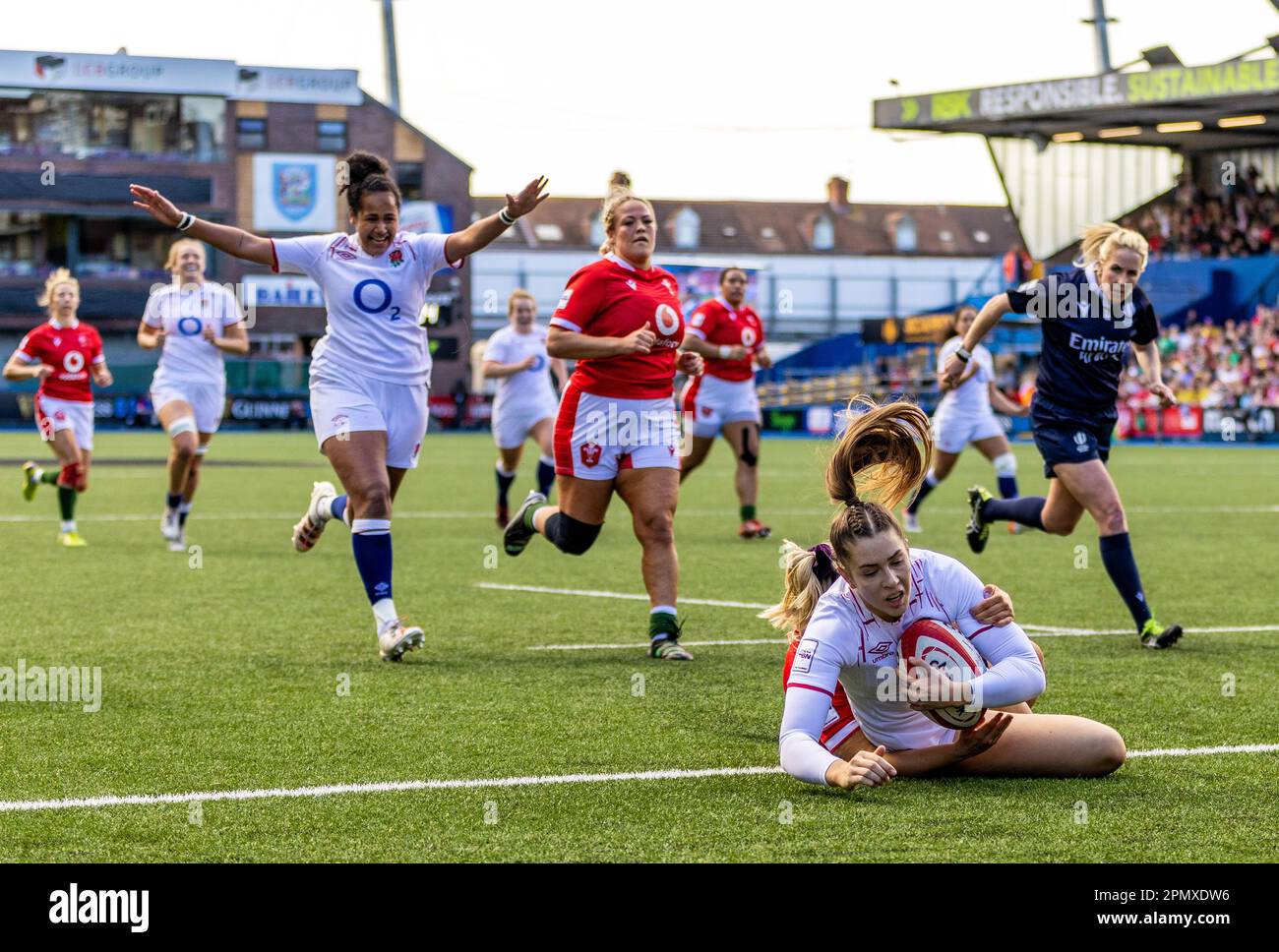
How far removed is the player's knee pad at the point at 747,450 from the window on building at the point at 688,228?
75648 millimetres

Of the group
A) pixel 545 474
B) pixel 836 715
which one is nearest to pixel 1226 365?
pixel 545 474

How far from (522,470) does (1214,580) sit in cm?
1749

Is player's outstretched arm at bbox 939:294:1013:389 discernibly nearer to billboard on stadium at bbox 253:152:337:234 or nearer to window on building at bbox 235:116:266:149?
billboard on stadium at bbox 253:152:337:234

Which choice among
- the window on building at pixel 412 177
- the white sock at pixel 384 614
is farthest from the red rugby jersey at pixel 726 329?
the window on building at pixel 412 177

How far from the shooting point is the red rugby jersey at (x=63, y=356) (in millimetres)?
15359

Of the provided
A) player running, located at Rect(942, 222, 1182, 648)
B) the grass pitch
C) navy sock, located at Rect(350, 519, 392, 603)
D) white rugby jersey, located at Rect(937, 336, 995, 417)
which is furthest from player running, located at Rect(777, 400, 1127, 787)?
white rugby jersey, located at Rect(937, 336, 995, 417)

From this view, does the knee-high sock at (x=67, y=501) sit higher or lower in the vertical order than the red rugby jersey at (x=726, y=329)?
lower

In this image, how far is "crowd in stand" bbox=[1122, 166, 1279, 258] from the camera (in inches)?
2010

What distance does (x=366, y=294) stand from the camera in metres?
8.58

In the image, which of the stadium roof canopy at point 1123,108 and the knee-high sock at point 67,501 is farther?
the stadium roof canopy at point 1123,108

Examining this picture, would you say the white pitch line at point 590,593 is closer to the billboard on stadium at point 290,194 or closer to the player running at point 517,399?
the player running at point 517,399

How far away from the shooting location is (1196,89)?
4266 cm
